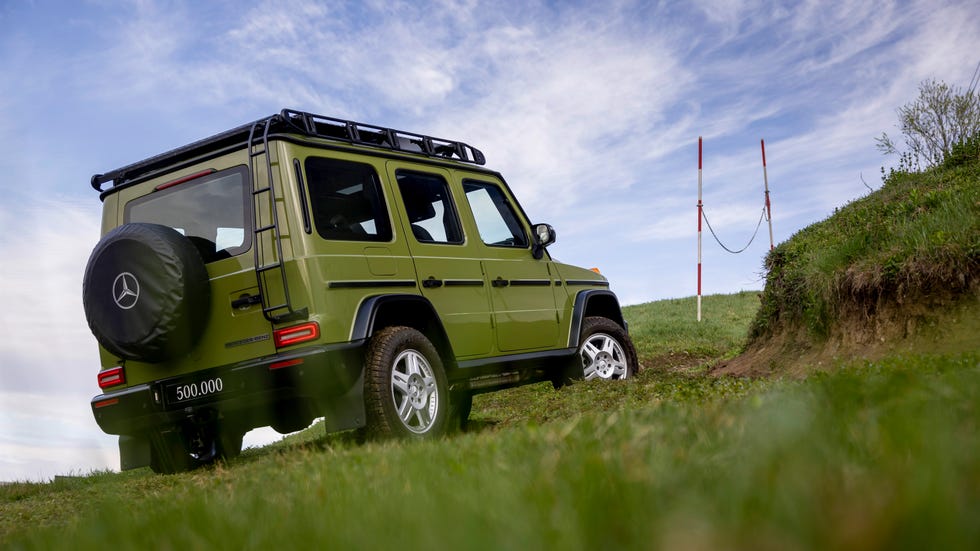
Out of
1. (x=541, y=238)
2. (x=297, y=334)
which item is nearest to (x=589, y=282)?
(x=541, y=238)

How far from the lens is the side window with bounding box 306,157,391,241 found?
606 cm

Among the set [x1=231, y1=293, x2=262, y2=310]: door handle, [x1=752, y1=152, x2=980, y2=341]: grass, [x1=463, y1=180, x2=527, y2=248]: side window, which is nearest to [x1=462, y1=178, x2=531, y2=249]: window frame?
[x1=463, y1=180, x2=527, y2=248]: side window

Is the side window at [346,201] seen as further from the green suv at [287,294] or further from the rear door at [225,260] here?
the rear door at [225,260]

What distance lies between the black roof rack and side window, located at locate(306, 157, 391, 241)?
0.24 m

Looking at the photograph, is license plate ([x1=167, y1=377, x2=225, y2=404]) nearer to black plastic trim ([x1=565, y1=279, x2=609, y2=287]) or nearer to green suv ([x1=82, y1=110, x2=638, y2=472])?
green suv ([x1=82, y1=110, x2=638, y2=472])

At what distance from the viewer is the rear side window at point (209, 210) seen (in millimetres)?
6000

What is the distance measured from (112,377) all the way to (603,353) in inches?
193

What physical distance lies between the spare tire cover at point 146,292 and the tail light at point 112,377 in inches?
22.2

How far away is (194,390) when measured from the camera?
5984 millimetres

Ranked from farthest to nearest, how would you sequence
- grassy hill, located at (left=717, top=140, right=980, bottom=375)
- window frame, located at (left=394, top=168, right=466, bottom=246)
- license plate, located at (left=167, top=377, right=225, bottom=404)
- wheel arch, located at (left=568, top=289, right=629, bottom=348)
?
wheel arch, located at (left=568, top=289, right=629, bottom=348) → grassy hill, located at (left=717, top=140, right=980, bottom=375) → window frame, located at (left=394, top=168, right=466, bottom=246) → license plate, located at (left=167, top=377, right=225, bottom=404)

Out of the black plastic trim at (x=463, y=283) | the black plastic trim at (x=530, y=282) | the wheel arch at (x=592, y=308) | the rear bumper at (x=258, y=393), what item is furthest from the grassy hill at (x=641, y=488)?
the wheel arch at (x=592, y=308)

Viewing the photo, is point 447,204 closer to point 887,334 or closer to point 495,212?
point 495,212

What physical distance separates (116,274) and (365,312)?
1.75 metres

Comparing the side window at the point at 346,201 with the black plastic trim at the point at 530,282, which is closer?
the side window at the point at 346,201
